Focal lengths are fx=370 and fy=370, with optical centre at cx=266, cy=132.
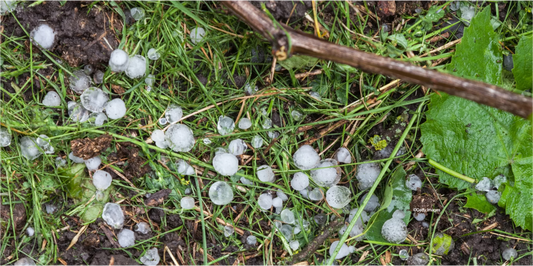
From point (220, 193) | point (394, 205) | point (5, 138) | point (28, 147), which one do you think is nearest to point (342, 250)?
point (394, 205)

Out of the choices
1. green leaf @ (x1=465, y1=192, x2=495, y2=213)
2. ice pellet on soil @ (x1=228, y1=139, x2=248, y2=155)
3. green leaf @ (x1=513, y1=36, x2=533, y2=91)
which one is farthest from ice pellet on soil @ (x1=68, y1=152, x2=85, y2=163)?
green leaf @ (x1=513, y1=36, x2=533, y2=91)

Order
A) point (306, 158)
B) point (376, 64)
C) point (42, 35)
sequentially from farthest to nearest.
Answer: point (306, 158), point (42, 35), point (376, 64)

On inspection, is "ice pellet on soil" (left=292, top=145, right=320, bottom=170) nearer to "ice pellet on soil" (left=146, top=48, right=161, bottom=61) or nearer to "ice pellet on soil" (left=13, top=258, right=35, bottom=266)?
"ice pellet on soil" (left=146, top=48, right=161, bottom=61)

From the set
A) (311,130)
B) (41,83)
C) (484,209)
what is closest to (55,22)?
(41,83)

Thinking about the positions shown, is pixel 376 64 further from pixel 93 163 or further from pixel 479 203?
pixel 93 163

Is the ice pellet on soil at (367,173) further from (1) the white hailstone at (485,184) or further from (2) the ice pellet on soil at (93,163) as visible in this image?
(2) the ice pellet on soil at (93,163)
